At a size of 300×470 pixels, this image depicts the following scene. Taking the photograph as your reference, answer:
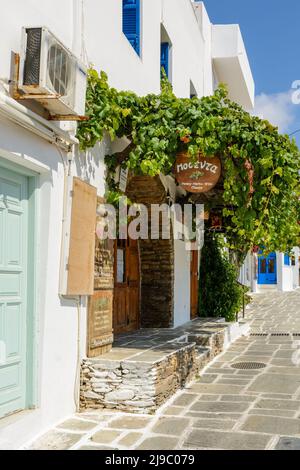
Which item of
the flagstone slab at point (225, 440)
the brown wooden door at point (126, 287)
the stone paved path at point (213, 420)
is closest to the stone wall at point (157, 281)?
the brown wooden door at point (126, 287)

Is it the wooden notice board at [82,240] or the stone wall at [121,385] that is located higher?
the wooden notice board at [82,240]

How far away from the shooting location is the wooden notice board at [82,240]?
17.9 ft

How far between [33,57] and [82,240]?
1978mm

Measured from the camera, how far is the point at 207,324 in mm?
11133

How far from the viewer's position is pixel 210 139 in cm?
592

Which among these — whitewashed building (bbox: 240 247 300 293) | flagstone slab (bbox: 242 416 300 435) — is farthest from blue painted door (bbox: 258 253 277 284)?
flagstone slab (bbox: 242 416 300 435)

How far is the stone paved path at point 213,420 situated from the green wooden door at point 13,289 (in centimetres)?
55

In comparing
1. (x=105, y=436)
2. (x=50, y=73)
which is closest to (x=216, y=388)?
(x=105, y=436)

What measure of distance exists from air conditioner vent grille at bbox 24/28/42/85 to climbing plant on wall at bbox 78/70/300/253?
1338 millimetres

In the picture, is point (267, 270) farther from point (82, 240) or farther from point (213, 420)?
point (82, 240)

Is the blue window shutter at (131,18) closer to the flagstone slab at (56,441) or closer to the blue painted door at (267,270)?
the flagstone slab at (56,441)

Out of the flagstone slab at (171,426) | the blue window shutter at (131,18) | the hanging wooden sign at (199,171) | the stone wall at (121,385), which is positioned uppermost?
the blue window shutter at (131,18)

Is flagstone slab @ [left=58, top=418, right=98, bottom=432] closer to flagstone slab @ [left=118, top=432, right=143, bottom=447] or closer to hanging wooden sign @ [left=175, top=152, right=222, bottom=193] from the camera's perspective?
flagstone slab @ [left=118, top=432, right=143, bottom=447]
